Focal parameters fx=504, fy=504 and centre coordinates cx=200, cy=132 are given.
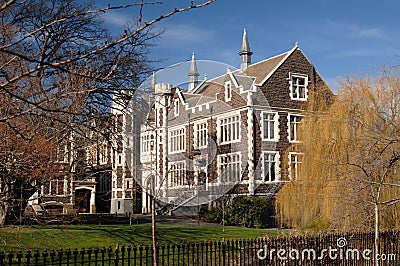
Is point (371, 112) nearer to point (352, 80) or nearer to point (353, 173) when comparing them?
point (352, 80)

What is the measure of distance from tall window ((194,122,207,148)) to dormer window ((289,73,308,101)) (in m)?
5.94

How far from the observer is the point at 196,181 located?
24.1 metres

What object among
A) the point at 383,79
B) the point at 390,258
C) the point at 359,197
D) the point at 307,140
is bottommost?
→ the point at 390,258

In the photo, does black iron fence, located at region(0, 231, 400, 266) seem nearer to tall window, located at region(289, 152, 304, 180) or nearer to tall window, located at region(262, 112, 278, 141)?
tall window, located at region(289, 152, 304, 180)

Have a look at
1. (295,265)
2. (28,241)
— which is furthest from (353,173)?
(28,241)

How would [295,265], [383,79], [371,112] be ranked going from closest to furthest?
[295,265] → [371,112] → [383,79]

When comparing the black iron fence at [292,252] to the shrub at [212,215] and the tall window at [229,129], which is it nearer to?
the shrub at [212,215]

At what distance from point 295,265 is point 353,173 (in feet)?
14.4

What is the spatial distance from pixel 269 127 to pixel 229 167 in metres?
3.45

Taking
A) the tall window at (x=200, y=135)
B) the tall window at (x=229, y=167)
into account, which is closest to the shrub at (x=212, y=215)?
the tall window at (x=229, y=167)

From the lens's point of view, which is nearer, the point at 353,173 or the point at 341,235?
the point at 341,235

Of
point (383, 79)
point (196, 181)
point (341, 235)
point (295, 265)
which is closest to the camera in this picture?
point (295, 265)

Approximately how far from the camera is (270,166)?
29766 millimetres

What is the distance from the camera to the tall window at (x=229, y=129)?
3014 centimetres
